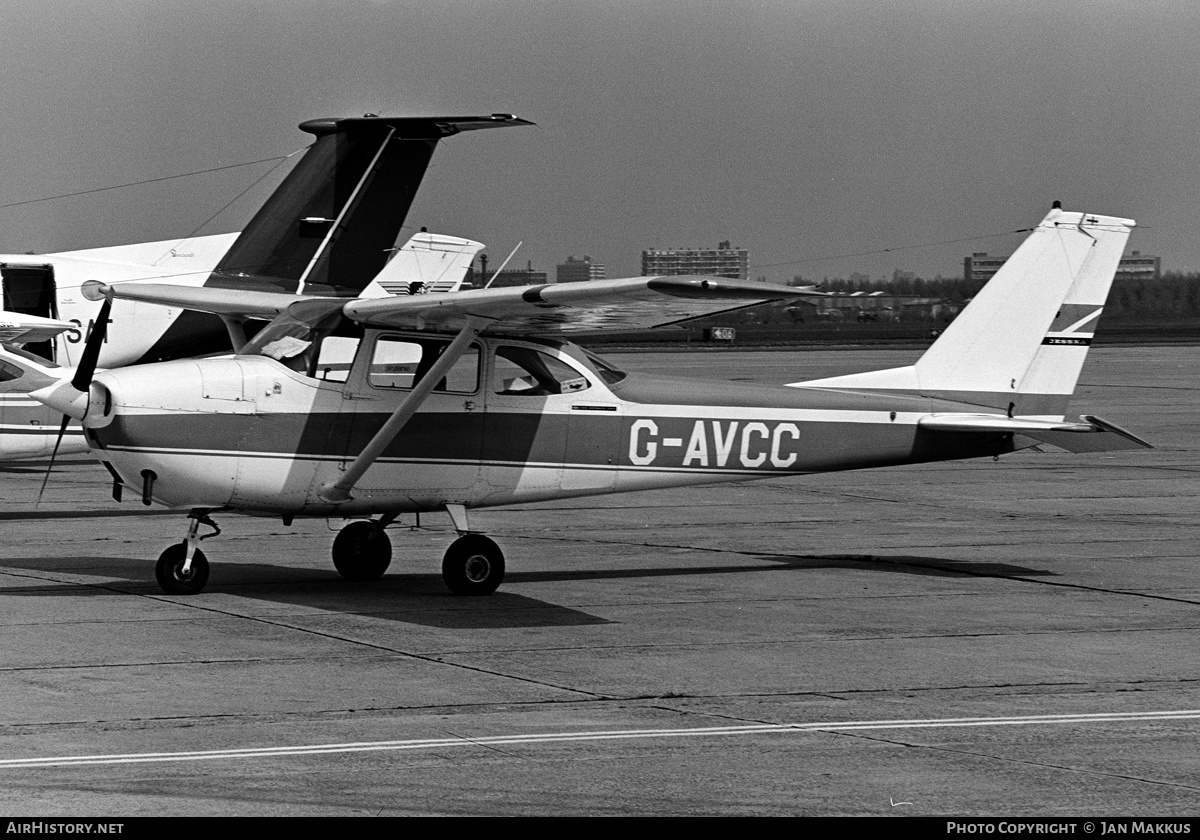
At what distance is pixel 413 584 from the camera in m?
12.5

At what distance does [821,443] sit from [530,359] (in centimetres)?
255

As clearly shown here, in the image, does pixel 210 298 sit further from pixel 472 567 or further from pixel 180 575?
pixel 472 567

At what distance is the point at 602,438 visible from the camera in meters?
12.5

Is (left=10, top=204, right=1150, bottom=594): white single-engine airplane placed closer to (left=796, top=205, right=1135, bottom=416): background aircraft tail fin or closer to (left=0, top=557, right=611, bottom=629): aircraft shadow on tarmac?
(left=796, top=205, right=1135, bottom=416): background aircraft tail fin

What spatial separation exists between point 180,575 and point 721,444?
4.28 meters

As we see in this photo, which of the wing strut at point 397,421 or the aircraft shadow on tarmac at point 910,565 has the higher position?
the wing strut at point 397,421

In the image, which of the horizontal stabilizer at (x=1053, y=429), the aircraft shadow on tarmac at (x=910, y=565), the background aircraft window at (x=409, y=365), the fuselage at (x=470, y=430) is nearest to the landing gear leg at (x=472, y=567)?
the fuselage at (x=470, y=430)

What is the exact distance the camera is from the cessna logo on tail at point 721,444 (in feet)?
41.5

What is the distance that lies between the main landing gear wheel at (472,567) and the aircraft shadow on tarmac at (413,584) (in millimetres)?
100

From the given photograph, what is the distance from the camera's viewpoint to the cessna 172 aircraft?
22.2 meters

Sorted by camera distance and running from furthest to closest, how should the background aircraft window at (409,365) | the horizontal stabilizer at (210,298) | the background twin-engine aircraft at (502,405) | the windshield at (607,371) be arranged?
the horizontal stabilizer at (210,298)
the windshield at (607,371)
the background aircraft window at (409,365)
the background twin-engine aircraft at (502,405)

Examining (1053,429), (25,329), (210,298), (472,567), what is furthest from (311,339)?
(25,329)

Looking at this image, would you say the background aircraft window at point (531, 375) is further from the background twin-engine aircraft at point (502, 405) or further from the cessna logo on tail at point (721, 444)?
the cessna logo on tail at point (721, 444)
